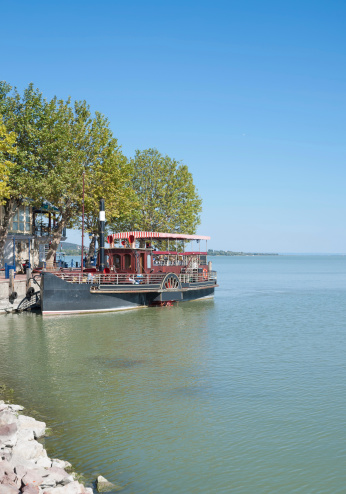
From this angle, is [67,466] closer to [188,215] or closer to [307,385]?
[307,385]

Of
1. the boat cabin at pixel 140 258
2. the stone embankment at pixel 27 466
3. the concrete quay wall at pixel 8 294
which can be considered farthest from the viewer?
the boat cabin at pixel 140 258

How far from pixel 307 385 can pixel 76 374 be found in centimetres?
822

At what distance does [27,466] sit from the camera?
937cm

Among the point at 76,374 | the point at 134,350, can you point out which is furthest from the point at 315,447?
the point at 134,350

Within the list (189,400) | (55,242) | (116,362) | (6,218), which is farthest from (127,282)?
(189,400)

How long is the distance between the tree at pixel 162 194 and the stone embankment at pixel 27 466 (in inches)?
1916

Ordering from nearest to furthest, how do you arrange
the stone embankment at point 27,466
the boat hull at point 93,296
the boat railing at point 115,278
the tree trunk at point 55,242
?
the stone embankment at point 27,466 < the boat hull at point 93,296 < the boat railing at point 115,278 < the tree trunk at point 55,242

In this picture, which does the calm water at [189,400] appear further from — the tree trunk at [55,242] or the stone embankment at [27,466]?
the tree trunk at [55,242]

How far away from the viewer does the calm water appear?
10.6 m

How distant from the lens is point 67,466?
10.3 m

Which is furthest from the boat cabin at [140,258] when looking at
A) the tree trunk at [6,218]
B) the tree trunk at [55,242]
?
the tree trunk at [6,218]

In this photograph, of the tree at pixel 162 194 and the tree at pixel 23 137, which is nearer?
the tree at pixel 23 137

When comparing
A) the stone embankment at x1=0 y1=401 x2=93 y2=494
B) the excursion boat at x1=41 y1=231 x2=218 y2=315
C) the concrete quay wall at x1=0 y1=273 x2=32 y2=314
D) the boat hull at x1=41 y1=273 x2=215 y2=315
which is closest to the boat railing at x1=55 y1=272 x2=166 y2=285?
the excursion boat at x1=41 y1=231 x2=218 y2=315

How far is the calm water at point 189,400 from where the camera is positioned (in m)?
10.6
